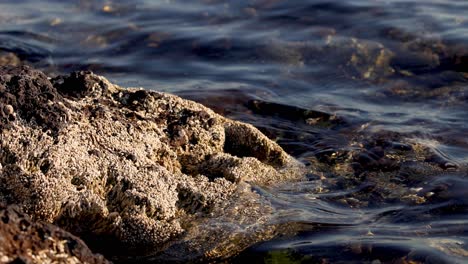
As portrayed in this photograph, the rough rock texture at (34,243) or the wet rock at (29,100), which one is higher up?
the wet rock at (29,100)

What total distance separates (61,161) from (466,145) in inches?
125

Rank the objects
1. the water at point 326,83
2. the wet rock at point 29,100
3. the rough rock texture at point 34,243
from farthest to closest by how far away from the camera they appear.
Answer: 1. the water at point 326,83
2. the wet rock at point 29,100
3. the rough rock texture at point 34,243

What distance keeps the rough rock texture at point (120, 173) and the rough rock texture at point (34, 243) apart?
72 centimetres

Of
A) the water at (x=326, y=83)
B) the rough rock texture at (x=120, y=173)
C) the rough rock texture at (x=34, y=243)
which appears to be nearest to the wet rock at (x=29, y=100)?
the rough rock texture at (x=120, y=173)

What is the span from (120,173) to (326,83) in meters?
3.70

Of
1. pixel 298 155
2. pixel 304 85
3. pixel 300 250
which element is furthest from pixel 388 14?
pixel 300 250

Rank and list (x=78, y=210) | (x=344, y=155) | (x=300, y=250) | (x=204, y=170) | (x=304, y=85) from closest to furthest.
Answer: (x=78, y=210)
(x=300, y=250)
(x=204, y=170)
(x=344, y=155)
(x=304, y=85)

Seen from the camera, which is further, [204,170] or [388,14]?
[388,14]

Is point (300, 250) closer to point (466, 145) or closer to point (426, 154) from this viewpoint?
point (426, 154)

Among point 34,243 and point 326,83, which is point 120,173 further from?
point 326,83

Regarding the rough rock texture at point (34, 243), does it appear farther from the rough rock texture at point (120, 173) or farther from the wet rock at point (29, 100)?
the wet rock at point (29, 100)

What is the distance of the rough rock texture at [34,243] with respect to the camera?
2.46 m

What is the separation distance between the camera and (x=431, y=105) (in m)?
6.36

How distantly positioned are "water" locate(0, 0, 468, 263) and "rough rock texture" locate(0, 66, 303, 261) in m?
0.24
